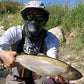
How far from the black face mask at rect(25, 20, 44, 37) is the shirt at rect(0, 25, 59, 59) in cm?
10

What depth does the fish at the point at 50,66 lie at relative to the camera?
2537 mm

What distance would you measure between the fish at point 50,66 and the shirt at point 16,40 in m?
0.52

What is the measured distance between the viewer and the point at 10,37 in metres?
3.26

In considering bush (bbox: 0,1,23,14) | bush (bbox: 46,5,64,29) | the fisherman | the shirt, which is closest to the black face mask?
the fisherman

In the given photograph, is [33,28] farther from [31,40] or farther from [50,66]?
[50,66]

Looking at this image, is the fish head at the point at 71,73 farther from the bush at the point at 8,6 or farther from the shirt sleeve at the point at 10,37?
the bush at the point at 8,6

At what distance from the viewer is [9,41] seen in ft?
10.7

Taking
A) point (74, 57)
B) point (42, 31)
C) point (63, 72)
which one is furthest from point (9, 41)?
point (74, 57)

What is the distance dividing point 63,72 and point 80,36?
6.12 meters

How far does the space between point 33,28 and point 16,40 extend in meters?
0.26

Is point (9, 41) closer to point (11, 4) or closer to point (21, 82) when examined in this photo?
point (21, 82)

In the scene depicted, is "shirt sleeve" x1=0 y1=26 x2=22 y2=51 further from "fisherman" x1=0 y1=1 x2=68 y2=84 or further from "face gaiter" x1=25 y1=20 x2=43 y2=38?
"face gaiter" x1=25 y1=20 x2=43 y2=38

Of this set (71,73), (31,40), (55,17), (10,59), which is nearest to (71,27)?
(55,17)

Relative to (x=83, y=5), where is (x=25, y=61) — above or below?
above
